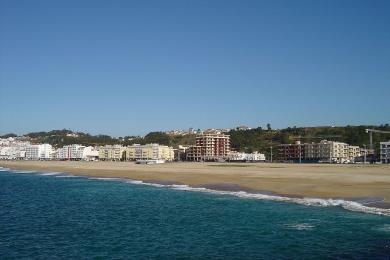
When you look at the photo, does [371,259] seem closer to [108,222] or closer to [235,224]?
[235,224]

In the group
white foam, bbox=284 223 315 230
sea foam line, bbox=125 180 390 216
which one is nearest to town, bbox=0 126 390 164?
sea foam line, bbox=125 180 390 216

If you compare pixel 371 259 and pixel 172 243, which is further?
pixel 172 243

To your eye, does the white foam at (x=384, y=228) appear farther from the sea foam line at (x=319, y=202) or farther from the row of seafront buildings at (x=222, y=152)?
the row of seafront buildings at (x=222, y=152)

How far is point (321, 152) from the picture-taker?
14525cm

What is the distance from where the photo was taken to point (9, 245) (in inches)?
653

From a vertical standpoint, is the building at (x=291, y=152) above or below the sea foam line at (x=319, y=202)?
above

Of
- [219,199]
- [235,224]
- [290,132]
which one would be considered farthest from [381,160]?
[235,224]

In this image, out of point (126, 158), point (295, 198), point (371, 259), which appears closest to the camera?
point (371, 259)

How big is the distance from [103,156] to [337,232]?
584 ft

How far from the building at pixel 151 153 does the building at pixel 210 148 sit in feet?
30.8

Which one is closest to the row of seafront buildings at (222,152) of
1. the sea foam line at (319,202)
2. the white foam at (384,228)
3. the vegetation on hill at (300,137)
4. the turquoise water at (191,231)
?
the vegetation on hill at (300,137)

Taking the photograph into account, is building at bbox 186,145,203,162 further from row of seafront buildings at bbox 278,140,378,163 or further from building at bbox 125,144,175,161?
row of seafront buildings at bbox 278,140,378,163

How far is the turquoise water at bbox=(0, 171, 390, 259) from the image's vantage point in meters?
15.4

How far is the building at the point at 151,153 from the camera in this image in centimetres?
16750
